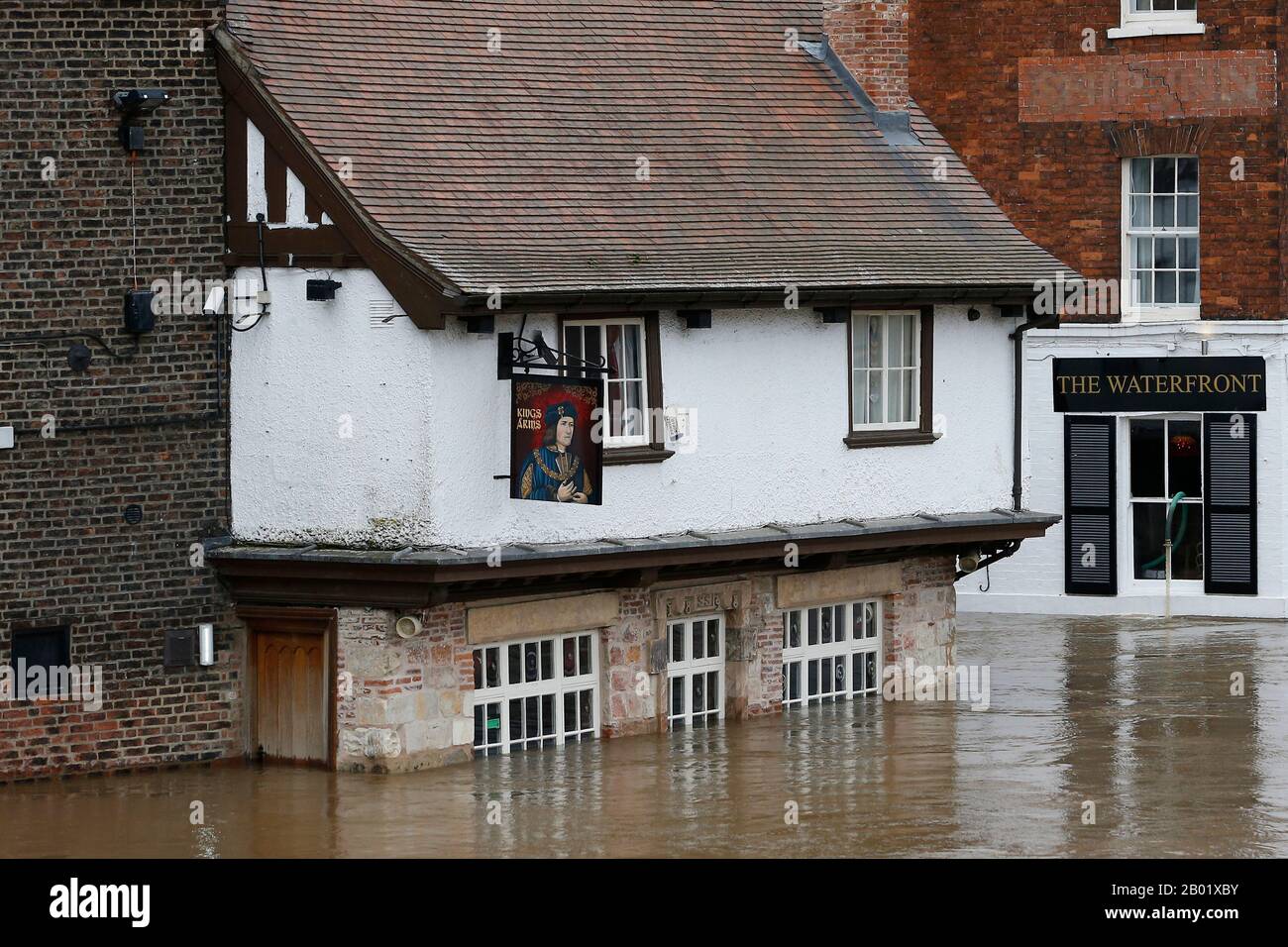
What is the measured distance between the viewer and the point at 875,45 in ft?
80.3

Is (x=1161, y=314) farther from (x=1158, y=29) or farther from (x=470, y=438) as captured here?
(x=470, y=438)

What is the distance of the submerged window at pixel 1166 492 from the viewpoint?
29.8m

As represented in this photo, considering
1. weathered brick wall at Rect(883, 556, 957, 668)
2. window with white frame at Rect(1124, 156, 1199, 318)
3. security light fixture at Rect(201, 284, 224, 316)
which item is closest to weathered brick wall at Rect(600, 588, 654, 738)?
weathered brick wall at Rect(883, 556, 957, 668)

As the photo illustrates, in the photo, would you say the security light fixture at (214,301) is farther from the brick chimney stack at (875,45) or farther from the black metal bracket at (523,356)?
the brick chimney stack at (875,45)

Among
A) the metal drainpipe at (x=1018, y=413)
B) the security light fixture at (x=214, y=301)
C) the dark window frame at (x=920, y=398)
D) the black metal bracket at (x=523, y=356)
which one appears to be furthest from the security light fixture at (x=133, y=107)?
the metal drainpipe at (x=1018, y=413)

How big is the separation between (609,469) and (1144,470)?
458 inches

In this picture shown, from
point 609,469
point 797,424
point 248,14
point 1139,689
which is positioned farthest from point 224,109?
point 1139,689

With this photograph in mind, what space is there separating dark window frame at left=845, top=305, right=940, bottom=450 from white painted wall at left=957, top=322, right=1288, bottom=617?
6.58 meters

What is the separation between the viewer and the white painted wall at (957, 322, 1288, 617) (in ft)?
95.9

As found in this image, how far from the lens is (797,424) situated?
72.0ft

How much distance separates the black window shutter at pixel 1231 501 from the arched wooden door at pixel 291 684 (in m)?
13.8

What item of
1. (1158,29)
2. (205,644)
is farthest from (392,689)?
(1158,29)

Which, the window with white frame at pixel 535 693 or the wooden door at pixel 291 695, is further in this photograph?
the window with white frame at pixel 535 693

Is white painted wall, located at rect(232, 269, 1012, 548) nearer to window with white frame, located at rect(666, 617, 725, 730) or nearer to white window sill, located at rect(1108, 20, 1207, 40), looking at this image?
window with white frame, located at rect(666, 617, 725, 730)
